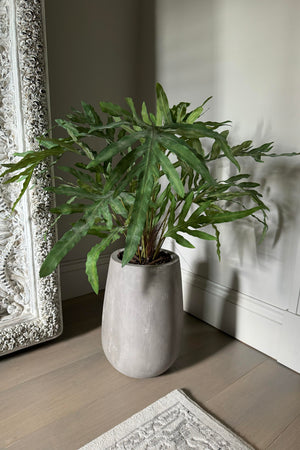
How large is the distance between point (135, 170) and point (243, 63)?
0.71 m

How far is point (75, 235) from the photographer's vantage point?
719 millimetres

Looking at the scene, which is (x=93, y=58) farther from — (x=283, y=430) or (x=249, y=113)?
(x=283, y=430)

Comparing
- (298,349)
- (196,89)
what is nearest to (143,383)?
(298,349)

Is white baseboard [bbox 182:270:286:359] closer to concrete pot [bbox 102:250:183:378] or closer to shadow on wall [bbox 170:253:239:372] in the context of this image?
shadow on wall [bbox 170:253:239:372]

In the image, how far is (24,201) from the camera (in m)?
1.03

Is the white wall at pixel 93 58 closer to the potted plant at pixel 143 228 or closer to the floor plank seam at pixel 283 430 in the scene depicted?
the potted plant at pixel 143 228

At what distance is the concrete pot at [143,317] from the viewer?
0.89 m

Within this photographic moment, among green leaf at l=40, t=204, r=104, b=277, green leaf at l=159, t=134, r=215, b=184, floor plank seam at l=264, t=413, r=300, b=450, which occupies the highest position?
green leaf at l=159, t=134, r=215, b=184

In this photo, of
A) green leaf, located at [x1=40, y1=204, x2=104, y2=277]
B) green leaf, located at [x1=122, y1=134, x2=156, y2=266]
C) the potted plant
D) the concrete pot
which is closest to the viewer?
green leaf, located at [x1=122, y1=134, x2=156, y2=266]

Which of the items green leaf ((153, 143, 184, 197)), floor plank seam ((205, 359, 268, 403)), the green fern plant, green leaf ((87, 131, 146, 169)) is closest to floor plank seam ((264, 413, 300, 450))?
floor plank seam ((205, 359, 268, 403))

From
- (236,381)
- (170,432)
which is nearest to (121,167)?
(170,432)

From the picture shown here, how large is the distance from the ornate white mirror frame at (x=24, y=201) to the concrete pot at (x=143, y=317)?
278mm

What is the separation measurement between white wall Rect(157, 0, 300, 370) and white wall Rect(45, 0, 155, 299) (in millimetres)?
146

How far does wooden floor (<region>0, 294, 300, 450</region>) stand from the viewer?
0.80 metres
